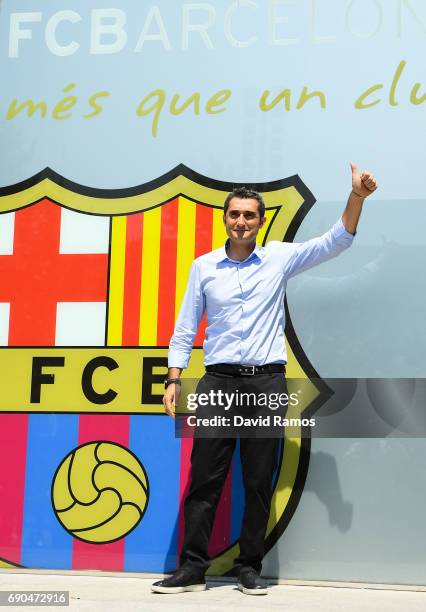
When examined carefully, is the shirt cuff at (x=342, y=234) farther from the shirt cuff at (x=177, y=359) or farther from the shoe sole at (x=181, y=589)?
the shoe sole at (x=181, y=589)

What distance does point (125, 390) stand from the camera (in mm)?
3510

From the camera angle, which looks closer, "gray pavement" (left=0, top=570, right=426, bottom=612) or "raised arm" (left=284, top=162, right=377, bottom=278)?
"gray pavement" (left=0, top=570, right=426, bottom=612)

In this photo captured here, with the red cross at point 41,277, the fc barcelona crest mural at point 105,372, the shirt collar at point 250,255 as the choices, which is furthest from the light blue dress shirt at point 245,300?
the red cross at point 41,277

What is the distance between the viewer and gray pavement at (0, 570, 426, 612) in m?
2.81

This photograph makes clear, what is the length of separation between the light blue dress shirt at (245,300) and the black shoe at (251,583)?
30.7 inches

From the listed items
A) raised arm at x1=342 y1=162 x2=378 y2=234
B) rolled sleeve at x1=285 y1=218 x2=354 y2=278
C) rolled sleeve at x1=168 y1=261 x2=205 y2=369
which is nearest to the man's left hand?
raised arm at x1=342 y1=162 x2=378 y2=234

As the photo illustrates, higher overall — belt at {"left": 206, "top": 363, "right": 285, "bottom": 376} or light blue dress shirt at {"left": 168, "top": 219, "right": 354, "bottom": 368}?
light blue dress shirt at {"left": 168, "top": 219, "right": 354, "bottom": 368}

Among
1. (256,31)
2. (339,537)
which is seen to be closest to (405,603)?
(339,537)

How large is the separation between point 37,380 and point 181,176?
3.63 ft

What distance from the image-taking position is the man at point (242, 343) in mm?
3059

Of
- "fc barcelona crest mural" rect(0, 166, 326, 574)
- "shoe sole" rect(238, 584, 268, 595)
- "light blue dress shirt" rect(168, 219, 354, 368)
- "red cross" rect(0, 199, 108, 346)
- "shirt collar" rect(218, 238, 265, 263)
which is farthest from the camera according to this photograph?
"red cross" rect(0, 199, 108, 346)

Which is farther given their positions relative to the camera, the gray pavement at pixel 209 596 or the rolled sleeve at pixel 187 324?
the rolled sleeve at pixel 187 324

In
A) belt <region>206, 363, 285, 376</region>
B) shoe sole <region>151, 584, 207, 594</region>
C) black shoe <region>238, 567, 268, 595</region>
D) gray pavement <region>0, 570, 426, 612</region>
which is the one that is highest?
belt <region>206, 363, 285, 376</region>

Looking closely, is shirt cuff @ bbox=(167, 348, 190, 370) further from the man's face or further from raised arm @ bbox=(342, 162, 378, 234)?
raised arm @ bbox=(342, 162, 378, 234)
